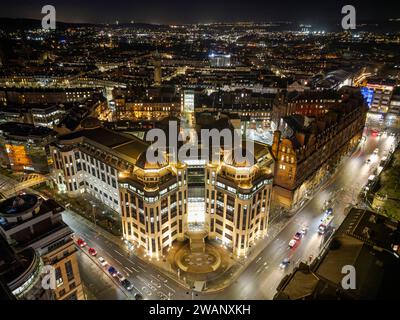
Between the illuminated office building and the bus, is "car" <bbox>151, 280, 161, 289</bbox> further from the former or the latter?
the bus

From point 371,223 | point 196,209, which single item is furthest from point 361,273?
point 196,209

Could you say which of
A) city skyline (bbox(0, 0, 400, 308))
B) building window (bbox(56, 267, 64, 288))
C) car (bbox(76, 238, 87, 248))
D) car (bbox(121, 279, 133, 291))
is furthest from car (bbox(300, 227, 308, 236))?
building window (bbox(56, 267, 64, 288))

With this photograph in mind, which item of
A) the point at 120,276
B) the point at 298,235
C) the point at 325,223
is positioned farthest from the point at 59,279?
the point at 325,223

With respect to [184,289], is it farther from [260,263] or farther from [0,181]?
[0,181]

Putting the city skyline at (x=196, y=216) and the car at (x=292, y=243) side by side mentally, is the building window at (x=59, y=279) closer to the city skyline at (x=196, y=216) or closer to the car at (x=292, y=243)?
the city skyline at (x=196, y=216)

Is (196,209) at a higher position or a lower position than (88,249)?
higher

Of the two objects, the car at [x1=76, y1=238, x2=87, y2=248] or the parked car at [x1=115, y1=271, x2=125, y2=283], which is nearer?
the parked car at [x1=115, y1=271, x2=125, y2=283]
